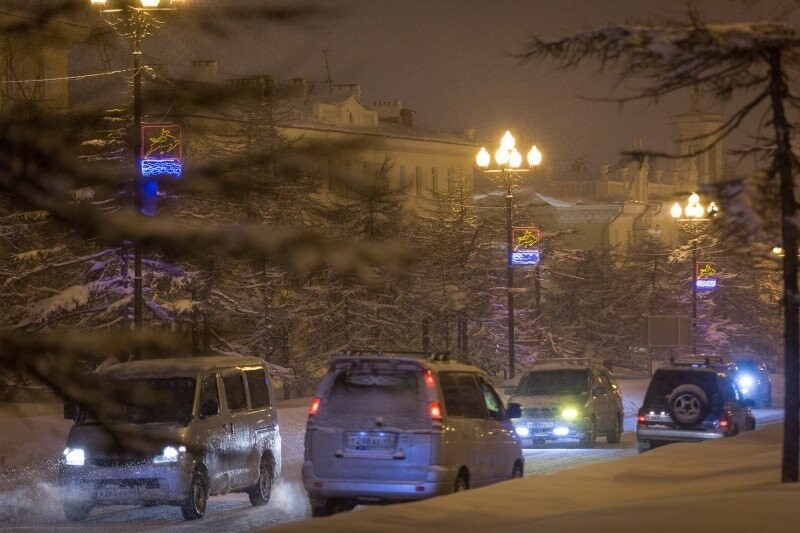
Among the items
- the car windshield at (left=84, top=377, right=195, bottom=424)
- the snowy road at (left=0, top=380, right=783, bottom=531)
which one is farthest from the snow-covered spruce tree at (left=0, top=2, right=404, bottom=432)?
the snowy road at (left=0, top=380, right=783, bottom=531)

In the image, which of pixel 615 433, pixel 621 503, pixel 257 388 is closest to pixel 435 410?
pixel 621 503

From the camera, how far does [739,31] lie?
12070 millimetres

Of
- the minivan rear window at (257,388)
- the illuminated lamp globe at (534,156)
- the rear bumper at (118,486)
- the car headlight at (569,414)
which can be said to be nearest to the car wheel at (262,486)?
the minivan rear window at (257,388)

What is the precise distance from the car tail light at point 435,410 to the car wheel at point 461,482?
791 mm

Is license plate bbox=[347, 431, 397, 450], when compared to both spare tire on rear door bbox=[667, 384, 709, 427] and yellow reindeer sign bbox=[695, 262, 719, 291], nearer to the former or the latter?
spare tire on rear door bbox=[667, 384, 709, 427]

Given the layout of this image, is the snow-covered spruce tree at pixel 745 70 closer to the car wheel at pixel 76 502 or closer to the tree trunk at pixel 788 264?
the tree trunk at pixel 788 264

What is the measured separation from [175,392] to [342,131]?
1.04 meters

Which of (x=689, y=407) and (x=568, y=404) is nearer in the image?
(x=689, y=407)

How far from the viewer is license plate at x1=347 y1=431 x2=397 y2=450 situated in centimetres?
1525

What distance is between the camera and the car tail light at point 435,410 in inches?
601

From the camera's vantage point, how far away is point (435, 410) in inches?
602

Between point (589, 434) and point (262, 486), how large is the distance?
11910 mm

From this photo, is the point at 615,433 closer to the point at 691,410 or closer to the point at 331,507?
the point at 691,410

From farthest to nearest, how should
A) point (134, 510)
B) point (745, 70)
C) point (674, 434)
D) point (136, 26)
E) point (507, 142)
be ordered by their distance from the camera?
point (507, 142) → point (674, 434) → point (134, 510) → point (745, 70) → point (136, 26)
